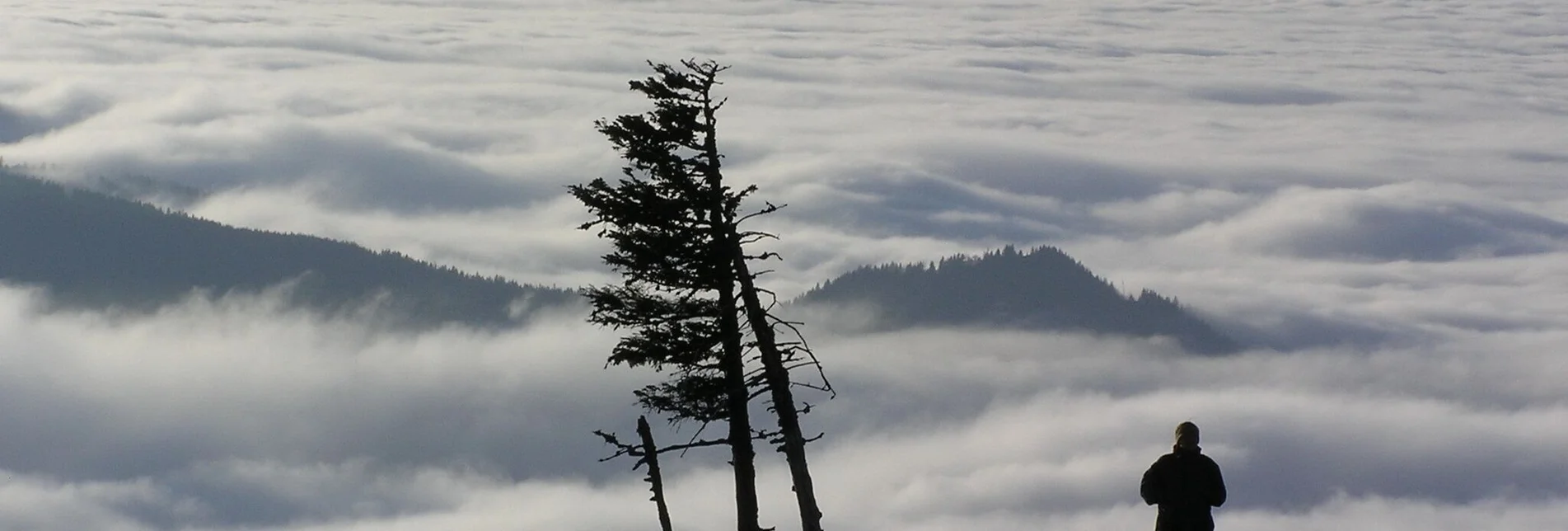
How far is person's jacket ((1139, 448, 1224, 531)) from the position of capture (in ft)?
60.4

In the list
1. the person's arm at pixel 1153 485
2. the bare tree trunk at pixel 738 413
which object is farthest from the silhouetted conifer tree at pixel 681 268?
the person's arm at pixel 1153 485

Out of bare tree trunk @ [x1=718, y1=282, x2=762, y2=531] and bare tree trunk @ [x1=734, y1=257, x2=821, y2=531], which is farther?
bare tree trunk @ [x1=718, y1=282, x2=762, y2=531]

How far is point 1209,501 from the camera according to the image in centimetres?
1848

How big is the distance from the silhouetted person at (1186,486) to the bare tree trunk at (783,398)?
4.19 meters

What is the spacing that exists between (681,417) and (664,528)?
5.07ft

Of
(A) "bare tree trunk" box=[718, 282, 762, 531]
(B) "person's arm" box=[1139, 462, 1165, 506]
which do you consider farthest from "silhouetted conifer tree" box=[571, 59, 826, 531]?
(B) "person's arm" box=[1139, 462, 1165, 506]

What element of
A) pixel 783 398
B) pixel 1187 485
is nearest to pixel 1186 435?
pixel 1187 485

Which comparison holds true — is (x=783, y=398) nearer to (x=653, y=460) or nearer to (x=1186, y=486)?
(x=653, y=460)

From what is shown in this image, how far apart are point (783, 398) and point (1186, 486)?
17.6 feet

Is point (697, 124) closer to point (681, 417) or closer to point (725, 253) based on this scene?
point (725, 253)

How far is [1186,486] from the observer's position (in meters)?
18.5

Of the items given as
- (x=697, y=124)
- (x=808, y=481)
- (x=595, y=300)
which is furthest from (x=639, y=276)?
(x=808, y=481)

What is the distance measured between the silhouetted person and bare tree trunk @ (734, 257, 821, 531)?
4192mm

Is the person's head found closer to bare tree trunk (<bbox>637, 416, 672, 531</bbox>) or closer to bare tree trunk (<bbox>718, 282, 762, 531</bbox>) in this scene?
bare tree trunk (<bbox>637, 416, 672, 531</bbox>)
